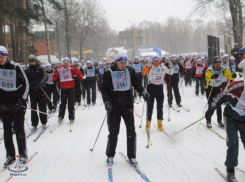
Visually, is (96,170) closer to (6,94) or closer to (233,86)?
(6,94)

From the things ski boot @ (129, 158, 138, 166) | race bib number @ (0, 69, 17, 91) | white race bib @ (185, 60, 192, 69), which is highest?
white race bib @ (185, 60, 192, 69)

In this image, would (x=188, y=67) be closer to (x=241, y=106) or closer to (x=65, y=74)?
(x=65, y=74)

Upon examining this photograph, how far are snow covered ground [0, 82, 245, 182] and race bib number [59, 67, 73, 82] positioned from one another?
173 cm

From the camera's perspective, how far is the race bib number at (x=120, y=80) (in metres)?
4.31

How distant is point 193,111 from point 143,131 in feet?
10.8

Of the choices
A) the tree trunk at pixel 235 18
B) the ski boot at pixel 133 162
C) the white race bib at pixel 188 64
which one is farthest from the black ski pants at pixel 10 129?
the tree trunk at pixel 235 18

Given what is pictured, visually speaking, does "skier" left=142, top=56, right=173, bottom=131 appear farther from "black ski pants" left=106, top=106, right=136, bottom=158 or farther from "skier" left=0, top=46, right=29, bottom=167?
"skier" left=0, top=46, right=29, bottom=167

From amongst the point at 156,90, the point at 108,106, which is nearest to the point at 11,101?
the point at 108,106

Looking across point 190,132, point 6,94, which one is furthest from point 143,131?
point 6,94

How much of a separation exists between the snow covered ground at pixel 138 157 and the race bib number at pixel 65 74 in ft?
5.67

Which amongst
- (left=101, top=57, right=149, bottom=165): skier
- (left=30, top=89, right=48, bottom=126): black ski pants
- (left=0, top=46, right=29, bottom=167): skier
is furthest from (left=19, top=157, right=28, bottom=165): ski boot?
(left=30, top=89, right=48, bottom=126): black ski pants

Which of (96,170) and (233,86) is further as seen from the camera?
(96,170)

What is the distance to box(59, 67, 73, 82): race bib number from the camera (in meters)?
7.76

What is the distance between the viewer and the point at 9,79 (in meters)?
4.43
